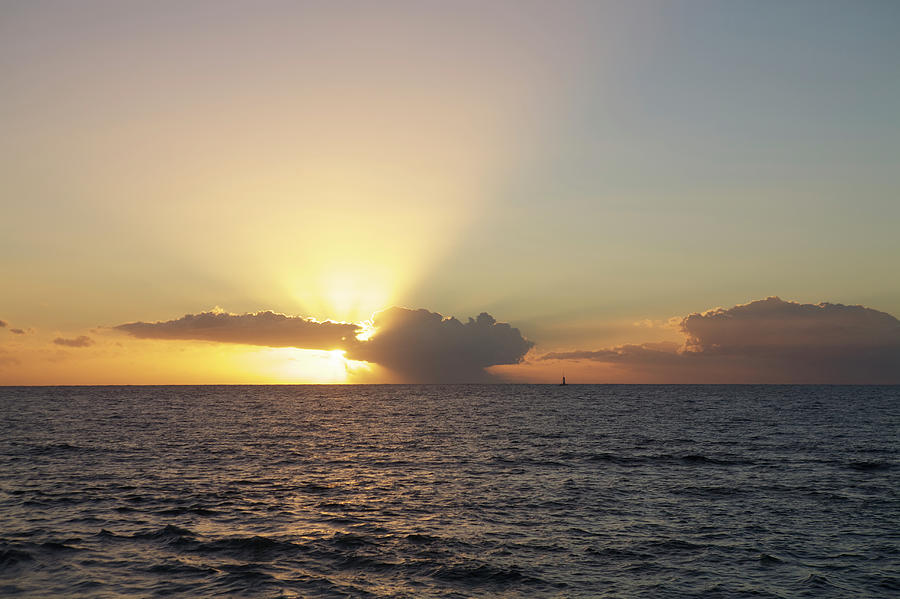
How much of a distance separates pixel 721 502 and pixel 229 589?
2799cm

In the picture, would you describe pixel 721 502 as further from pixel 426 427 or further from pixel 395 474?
pixel 426 427

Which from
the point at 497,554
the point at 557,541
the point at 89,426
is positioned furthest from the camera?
the point at 89,426

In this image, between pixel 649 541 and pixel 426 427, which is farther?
pixel 426 427

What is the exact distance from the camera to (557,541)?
28125 millimetres

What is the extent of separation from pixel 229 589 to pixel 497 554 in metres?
10.7

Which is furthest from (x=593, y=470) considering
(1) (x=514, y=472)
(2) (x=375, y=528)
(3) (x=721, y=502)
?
(2) (x=375, y=528)

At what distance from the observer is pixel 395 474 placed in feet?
154

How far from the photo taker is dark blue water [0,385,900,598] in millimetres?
22844

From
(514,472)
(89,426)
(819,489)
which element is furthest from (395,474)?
(89,426)

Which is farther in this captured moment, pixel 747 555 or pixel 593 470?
pixel 593 470

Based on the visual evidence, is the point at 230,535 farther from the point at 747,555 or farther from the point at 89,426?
the point at 89,426

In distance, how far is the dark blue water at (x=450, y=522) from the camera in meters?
22.8

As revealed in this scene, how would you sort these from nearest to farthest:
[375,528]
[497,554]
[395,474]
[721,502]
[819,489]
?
[497,554]
[375,528]
[721,502]
[819,489]
[395,474]

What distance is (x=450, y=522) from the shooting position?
31.2 m
